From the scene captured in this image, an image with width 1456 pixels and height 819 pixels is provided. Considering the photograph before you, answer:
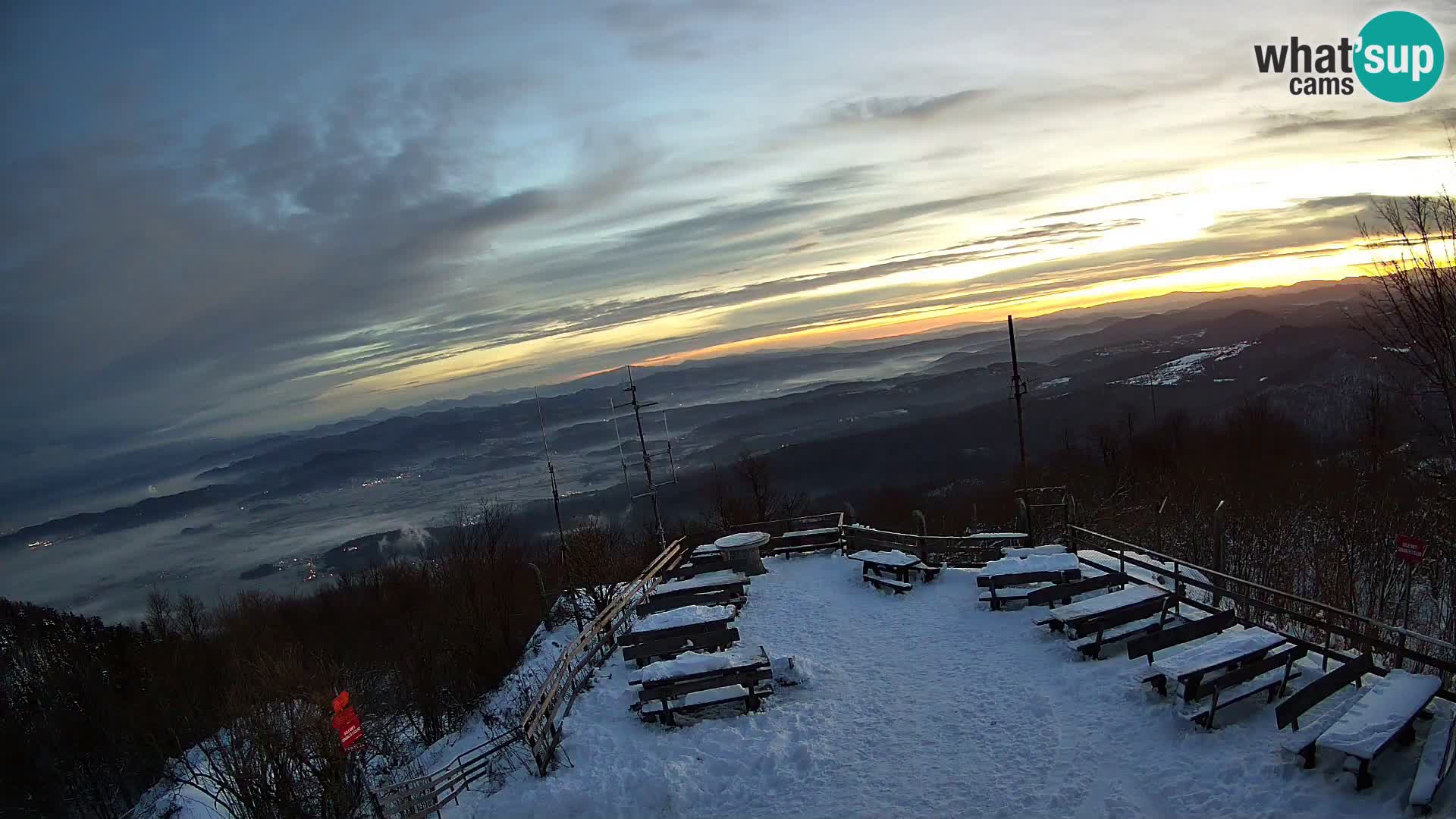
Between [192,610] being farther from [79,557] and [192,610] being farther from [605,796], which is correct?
[79,557]

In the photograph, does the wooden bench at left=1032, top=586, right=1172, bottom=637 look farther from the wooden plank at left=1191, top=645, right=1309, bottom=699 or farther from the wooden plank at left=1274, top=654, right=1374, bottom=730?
the wooden plank at left=1274, top=654, right=1374, bottom=730

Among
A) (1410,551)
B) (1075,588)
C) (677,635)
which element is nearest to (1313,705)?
(1410,551)

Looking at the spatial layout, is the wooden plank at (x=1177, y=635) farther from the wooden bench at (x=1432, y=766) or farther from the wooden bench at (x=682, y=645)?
the wooden bench at (x=682, y=645)

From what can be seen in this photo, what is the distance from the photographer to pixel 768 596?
18766 millimetres

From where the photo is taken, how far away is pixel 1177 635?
11.1 meters

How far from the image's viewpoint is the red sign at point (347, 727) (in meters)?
10.4

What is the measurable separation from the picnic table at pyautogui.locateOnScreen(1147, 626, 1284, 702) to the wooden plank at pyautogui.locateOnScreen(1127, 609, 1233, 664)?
17.2 inches

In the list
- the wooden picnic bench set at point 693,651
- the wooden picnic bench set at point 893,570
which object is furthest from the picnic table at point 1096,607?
the wooden picnic bench set at point 693,651

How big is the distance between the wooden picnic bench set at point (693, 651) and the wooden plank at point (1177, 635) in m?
5.93

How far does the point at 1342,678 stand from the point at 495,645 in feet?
126

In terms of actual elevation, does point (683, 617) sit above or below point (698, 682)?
above

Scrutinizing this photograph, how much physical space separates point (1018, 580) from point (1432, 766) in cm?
822

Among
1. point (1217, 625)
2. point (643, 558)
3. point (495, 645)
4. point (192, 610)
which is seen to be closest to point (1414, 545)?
point (1217, 625)

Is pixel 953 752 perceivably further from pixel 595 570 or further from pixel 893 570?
pixel 595 570
